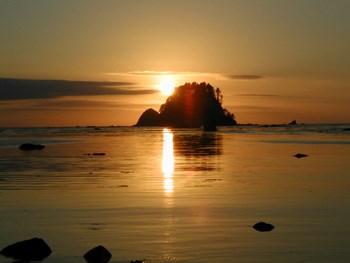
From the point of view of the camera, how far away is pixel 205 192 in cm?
2644

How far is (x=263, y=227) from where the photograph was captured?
17375 mm

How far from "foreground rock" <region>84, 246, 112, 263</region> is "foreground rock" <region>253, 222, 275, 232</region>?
18.6ft

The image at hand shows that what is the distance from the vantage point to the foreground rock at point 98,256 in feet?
44.5

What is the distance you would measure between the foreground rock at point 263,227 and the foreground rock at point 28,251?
22.3 feet

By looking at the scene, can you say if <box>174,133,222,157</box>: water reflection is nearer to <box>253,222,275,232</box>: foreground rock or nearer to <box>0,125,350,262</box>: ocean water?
<box>0,125,350,262</box>: ocean water

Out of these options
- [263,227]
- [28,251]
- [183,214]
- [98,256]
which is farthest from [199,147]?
[98,256]

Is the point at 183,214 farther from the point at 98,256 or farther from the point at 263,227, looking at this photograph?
the point at 98,256

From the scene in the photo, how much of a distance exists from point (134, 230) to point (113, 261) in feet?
12.2

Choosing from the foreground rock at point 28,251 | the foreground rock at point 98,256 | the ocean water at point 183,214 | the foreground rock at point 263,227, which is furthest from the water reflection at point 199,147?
the foreground rock at point 98,256

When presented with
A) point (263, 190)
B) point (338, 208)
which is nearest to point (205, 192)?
point (263, 190)

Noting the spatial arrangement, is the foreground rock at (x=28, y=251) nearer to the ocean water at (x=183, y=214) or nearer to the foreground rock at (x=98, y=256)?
the ocean water at (x=183, y=214)

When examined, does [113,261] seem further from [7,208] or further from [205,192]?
[205,192]

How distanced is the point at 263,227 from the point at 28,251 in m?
7.43

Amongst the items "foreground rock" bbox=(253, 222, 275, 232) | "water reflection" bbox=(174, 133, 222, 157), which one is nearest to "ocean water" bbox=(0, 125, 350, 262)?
"foreground rock" bbox=(253, 222, 275, 232)
